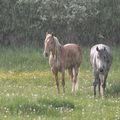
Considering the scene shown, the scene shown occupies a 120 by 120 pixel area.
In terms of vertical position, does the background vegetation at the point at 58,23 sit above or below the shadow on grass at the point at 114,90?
above

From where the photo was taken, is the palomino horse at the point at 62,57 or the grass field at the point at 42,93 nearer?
the grass field at the point at 42,93

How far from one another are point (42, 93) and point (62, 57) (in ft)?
5.40

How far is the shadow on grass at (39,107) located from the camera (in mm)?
13117

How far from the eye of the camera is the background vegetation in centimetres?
A: 3547

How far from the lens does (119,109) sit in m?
14.1

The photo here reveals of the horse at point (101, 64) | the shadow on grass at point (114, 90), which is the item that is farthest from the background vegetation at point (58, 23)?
the horse at point (101, 64)

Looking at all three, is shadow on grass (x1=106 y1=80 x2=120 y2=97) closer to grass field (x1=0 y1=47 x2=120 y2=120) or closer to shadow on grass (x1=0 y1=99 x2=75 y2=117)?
grass field (x1=0 y1=47 x2=120 y2=120)

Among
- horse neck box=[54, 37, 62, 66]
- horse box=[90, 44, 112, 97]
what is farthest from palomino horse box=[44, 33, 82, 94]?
horse box=[90, 44, 112, 97]

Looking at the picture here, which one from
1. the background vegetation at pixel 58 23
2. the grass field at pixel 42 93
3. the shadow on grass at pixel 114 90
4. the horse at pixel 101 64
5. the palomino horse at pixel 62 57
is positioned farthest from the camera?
the background vegetation at pixel 58 23

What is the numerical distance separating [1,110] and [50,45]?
5.13 meters

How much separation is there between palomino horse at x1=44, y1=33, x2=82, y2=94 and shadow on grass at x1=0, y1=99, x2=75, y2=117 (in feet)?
13.4

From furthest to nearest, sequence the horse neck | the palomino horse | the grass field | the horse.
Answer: the horse neck → the palomino horse → the horse → the grass field

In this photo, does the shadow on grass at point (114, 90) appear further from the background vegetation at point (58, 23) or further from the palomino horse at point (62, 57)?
the background vegetation at point (58, 23)

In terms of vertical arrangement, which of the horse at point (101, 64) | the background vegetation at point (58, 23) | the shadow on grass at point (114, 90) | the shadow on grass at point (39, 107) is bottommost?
the shadow on grass at point (114, 90)
